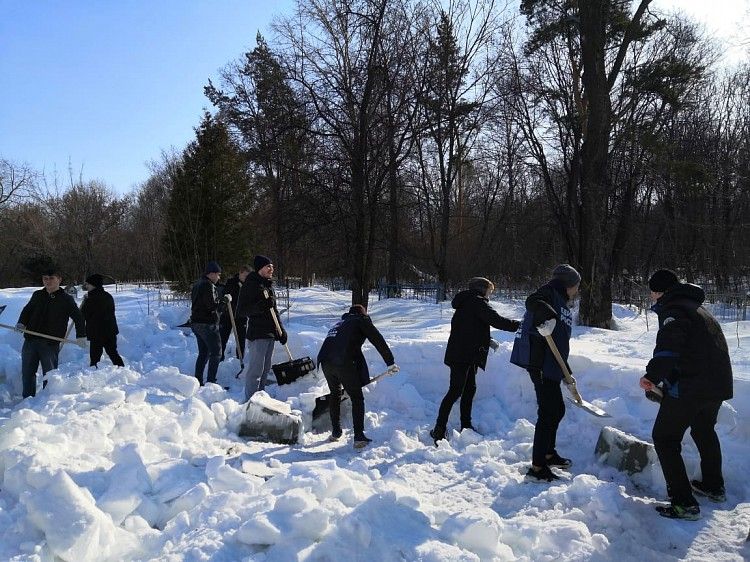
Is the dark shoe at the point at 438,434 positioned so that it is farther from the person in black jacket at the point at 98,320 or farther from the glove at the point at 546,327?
the person in black jacket at the point at 98,320

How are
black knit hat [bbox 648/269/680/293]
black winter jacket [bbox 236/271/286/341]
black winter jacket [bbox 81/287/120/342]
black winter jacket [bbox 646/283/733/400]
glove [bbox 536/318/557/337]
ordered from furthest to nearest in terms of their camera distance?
black winter jacket [bbox 81/287/120/342]
black winter jacket [bbox 236/271/286/341]
glove [bbox 536/318/557/337]
black knit hat [bbox 648/269/680/293]
black winter jacket [bbox 646/283/733/400]

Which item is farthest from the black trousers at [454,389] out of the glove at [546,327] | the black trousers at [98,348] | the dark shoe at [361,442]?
the black trousers at [98,348]

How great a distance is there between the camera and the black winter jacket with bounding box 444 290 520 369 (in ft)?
19.6

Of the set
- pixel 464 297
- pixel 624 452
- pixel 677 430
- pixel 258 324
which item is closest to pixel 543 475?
pixel 624 452

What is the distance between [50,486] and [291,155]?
478 inches

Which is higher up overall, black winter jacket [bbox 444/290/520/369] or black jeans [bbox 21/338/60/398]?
black winter jacket [bbox 444/290/520/369]

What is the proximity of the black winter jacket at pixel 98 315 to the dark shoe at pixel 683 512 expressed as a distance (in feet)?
23.4

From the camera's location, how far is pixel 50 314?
7.42 m

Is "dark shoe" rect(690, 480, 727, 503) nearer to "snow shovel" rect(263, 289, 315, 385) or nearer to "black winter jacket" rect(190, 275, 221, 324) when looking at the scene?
"snow shovel" rect(263, 289, 315, 385)

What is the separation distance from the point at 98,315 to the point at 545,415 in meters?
6.19

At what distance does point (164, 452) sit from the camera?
4.93 metres

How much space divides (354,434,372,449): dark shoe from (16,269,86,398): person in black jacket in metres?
4.21

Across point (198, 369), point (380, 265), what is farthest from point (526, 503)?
point (380, 265)

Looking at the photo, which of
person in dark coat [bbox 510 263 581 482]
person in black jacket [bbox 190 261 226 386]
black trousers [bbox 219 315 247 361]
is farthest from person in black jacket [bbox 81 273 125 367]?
person in dark coat [bbox 510 263 581 482]
